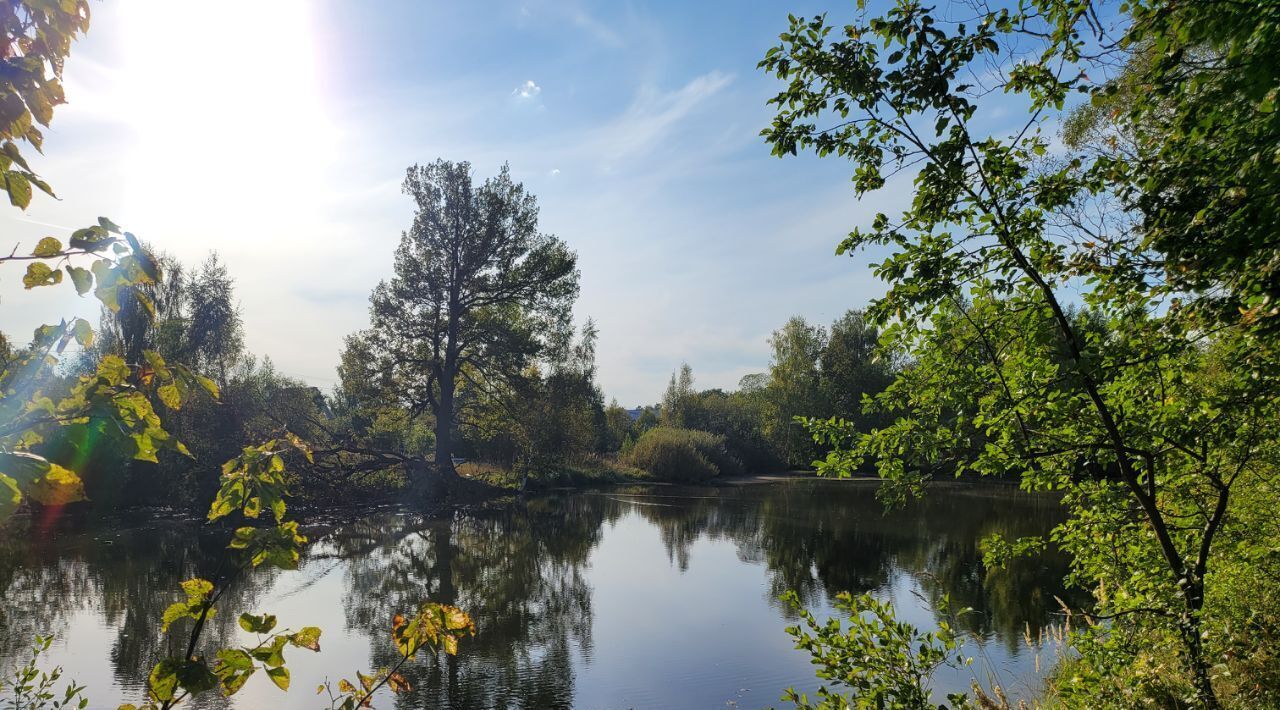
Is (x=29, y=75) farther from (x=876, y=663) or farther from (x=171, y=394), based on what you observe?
(x=876, y=663)

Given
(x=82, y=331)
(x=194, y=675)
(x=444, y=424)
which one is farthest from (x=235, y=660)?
(x=444, y=424)

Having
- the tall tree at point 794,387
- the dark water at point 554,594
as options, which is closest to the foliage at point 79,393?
the dark water at point 554,594

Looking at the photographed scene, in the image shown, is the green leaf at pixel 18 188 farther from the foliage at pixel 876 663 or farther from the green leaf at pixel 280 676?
the foliage at pixel 876 663

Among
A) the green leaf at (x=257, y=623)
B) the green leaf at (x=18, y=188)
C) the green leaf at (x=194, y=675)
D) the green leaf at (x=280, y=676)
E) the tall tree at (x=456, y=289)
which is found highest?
the tall tree at (x=456, y=289)

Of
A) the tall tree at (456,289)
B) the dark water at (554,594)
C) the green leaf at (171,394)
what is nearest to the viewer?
the green leaf at (171,394)

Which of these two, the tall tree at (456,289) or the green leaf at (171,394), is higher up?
the tall tree at (456,289)

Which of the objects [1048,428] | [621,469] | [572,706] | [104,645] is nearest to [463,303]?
[621,469]

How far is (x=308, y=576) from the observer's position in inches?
516

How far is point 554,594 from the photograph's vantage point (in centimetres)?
1234

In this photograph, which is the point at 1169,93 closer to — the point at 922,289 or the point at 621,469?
the point at 922,289

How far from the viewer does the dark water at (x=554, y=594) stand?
8.04 meters

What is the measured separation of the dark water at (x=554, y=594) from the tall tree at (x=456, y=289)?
19.6 ft

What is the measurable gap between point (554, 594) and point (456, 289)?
16031 mm

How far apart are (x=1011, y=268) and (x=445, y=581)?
11841 mm
